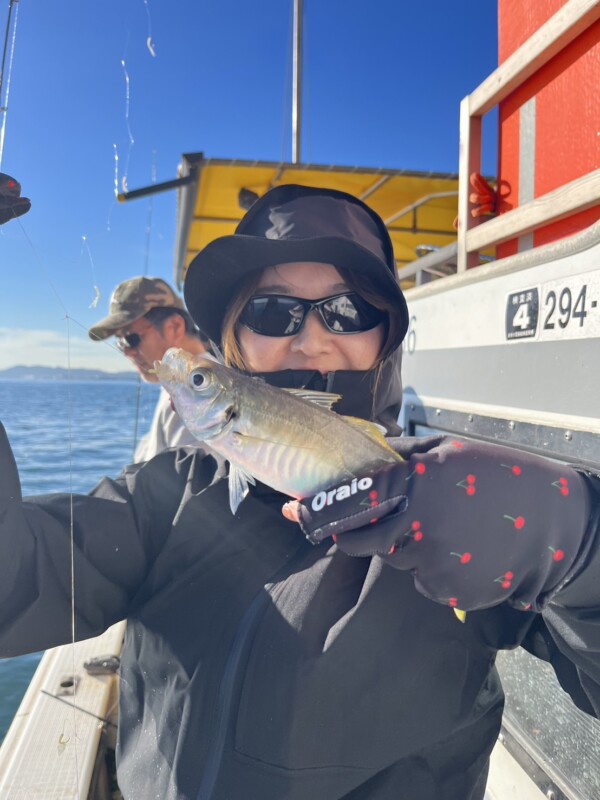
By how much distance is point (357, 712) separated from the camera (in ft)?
5.28

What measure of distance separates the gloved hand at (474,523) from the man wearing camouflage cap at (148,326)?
149 inches

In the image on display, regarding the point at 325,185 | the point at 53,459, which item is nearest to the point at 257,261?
the point at 325,185

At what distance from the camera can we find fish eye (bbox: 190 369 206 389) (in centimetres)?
171

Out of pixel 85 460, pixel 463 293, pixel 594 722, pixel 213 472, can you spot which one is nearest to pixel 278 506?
pixel 213 472

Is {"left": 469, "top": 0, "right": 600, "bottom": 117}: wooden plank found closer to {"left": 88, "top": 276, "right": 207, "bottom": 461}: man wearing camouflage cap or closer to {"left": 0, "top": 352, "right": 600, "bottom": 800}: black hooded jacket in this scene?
{"left": 0, "top": 352, "right": 600, "bottom": 800}: black hooded jacket

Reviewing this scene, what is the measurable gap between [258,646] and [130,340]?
13.6ft

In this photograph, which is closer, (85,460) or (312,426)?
(312,426)

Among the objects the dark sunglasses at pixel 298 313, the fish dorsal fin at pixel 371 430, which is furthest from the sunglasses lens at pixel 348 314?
the fish dorsal fin at pixel 371 430

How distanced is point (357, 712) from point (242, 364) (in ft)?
4.02

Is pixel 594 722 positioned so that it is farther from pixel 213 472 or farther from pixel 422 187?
pixel 422 187

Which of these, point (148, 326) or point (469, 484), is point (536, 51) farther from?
point (148, 326)

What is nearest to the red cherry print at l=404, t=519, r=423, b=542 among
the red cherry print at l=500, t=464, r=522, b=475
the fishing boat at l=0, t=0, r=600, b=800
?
the red cherry print at l=500, t=464, r=522, b=475

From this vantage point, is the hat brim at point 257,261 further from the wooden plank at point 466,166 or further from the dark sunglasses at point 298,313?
the wooden plank at point 466,166

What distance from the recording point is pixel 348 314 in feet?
6.48
